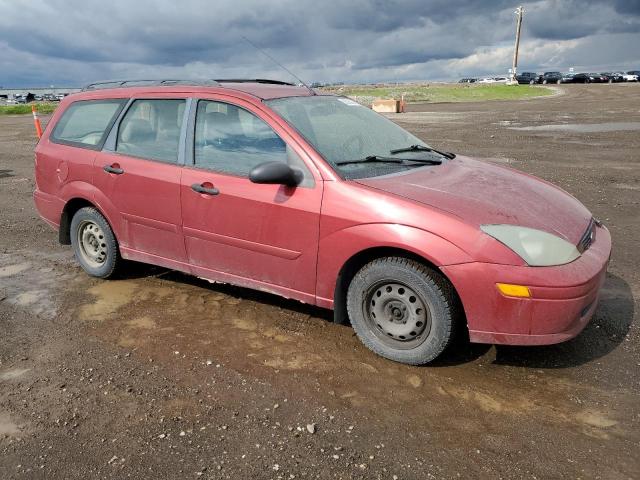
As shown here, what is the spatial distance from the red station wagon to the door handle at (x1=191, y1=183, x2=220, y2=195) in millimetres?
17

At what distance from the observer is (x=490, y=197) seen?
3656mm

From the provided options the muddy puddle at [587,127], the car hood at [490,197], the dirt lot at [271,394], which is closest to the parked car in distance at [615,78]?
the muddy puddle at [587,127]

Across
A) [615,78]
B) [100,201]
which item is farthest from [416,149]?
[615,78]

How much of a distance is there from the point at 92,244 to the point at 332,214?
2902 millimetres

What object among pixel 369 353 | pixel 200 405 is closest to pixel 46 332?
pixel 200 405

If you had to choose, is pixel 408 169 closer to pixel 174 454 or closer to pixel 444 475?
pixel 444 475

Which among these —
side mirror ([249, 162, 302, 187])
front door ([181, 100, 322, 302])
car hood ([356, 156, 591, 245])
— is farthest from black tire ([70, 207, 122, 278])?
car hood ([356, 156, 591, 245])

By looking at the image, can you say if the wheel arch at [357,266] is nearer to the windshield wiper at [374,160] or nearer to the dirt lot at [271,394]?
the dirt lot at [271,394]

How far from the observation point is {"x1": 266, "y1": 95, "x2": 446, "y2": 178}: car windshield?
3.92 metres

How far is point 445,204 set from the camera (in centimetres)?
343

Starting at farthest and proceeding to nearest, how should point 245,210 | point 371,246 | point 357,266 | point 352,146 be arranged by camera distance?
point 352,146, point 245,210, point 357,266, point 371,246

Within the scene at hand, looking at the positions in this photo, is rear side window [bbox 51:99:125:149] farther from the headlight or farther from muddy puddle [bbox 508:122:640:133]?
muddy puddle [bbox 508:122:640:133]

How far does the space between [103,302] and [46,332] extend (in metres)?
0.63

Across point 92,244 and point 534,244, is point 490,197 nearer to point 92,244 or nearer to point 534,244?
point 534,244
